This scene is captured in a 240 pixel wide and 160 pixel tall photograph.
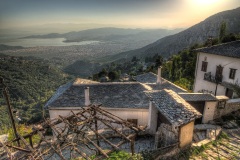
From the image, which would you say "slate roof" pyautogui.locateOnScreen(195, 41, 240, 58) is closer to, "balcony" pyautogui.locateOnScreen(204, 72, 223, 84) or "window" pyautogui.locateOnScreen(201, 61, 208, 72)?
"window" pyautogui.locateOnScreen(201, 61, 208, 72)

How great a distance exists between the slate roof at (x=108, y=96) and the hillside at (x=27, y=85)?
1026 inches

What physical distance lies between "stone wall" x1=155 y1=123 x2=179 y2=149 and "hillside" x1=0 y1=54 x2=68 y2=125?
37.4m

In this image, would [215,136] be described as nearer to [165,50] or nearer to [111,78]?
[111,78]

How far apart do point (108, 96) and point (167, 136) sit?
10661mm

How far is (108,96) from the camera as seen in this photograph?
64.5ft

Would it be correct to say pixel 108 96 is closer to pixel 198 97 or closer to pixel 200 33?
pixel 198 97

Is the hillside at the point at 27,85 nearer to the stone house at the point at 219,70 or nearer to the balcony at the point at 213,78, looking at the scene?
the stone house at the point at 219,70

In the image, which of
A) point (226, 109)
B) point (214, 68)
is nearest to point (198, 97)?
point (226, 109)

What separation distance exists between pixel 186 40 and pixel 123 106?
93856 millimetres

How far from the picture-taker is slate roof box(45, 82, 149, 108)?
729 inches

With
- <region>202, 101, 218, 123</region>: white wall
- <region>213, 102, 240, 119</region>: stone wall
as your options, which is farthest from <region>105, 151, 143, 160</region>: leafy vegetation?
<region>213, 102, 240, 119</region>: stone wall

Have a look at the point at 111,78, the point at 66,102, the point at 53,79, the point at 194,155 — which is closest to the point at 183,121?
the point at 194,155

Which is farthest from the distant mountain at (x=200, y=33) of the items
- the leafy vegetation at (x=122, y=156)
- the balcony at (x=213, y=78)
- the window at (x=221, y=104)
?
the leafy vegetation at (x=122, y=156)

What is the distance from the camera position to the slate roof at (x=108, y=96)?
18.5m
